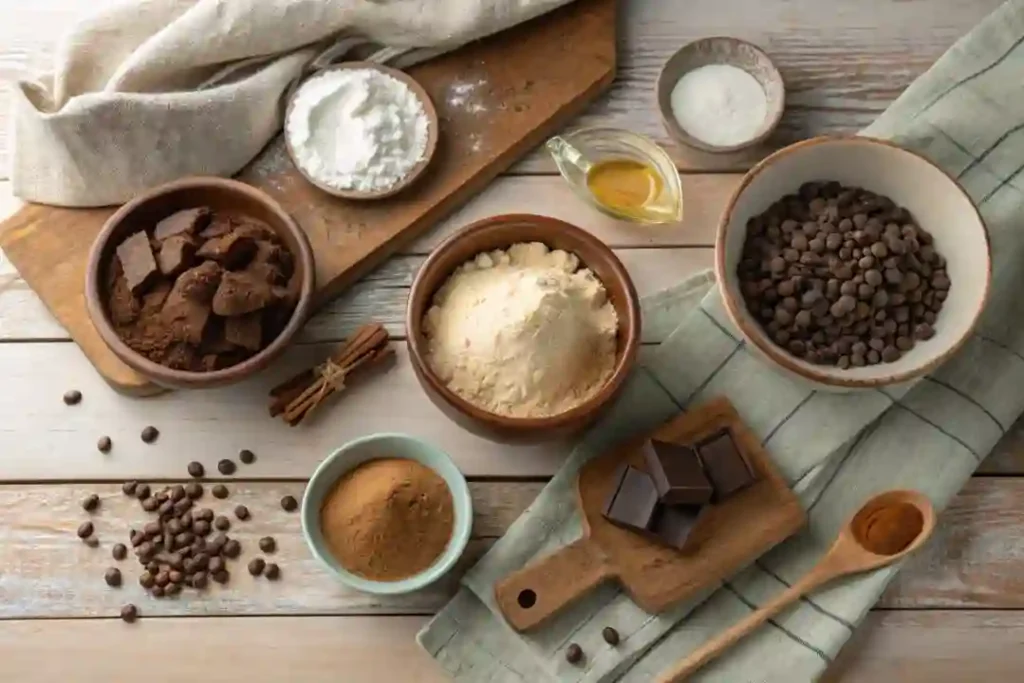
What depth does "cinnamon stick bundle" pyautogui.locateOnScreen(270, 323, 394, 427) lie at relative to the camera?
1.43 meters

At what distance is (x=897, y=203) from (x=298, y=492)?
33.1 inches

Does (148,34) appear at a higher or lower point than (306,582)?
higher

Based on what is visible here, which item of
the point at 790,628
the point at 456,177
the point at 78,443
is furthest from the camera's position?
the point at 456,177

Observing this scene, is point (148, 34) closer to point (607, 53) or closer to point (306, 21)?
point (306, 21)

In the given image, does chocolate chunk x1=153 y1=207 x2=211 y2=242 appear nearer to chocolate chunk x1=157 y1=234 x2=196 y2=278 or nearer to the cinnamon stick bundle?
chocolate chunk x1=157 y1=234 x2=196 y2=278

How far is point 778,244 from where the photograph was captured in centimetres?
142

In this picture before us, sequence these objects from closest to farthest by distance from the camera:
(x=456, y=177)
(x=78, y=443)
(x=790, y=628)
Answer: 1. (x=790, y=628)
2. (x=78, y=443)
3. (x=456, y=177)

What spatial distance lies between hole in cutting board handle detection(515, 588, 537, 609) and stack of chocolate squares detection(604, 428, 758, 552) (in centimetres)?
12

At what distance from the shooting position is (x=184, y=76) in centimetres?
157

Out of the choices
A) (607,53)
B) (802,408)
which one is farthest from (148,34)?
(802,408)

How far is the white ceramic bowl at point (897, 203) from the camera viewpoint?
1336 mm

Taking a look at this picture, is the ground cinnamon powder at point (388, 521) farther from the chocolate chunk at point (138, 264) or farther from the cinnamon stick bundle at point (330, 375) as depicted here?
the chocolate chunk at point (138, 264)

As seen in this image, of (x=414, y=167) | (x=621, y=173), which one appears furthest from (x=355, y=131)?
(x=621, y=173)

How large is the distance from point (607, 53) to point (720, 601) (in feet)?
2.52
